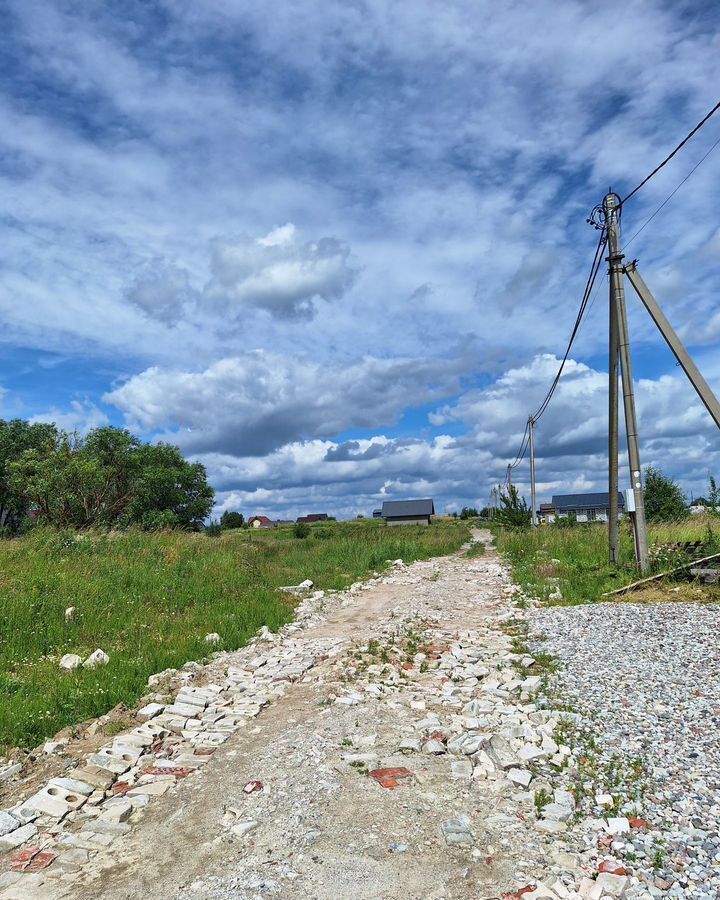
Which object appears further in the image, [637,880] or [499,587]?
[499,587]

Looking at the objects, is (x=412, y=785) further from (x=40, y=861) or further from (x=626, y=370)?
(x=626, y=370)

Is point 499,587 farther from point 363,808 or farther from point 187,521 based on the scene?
point 187,521

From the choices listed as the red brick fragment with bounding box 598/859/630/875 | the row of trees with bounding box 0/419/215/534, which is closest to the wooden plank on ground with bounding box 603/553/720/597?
the red brick fragment with bounding box 598/859/630/875

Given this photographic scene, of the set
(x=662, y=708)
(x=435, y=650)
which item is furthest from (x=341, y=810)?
(x=435, y=650)

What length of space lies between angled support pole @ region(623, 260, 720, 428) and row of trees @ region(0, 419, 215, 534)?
1896cm

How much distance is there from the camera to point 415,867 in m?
4.14

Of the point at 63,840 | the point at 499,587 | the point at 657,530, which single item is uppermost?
the point at 657,530

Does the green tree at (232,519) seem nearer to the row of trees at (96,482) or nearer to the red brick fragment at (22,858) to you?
the row of trees at (96,482)

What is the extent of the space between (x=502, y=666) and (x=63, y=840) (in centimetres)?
582

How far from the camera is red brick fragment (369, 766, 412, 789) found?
5.34m

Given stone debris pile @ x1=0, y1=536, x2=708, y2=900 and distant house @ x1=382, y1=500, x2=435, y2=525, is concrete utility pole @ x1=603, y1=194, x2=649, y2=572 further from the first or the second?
distant house @ x1=382, y1=500, x2=435, y2=525

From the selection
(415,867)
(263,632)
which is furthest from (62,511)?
(415,867)

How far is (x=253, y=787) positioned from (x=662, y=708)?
14.2 feet

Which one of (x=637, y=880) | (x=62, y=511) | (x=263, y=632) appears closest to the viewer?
(x=637, y=880)
